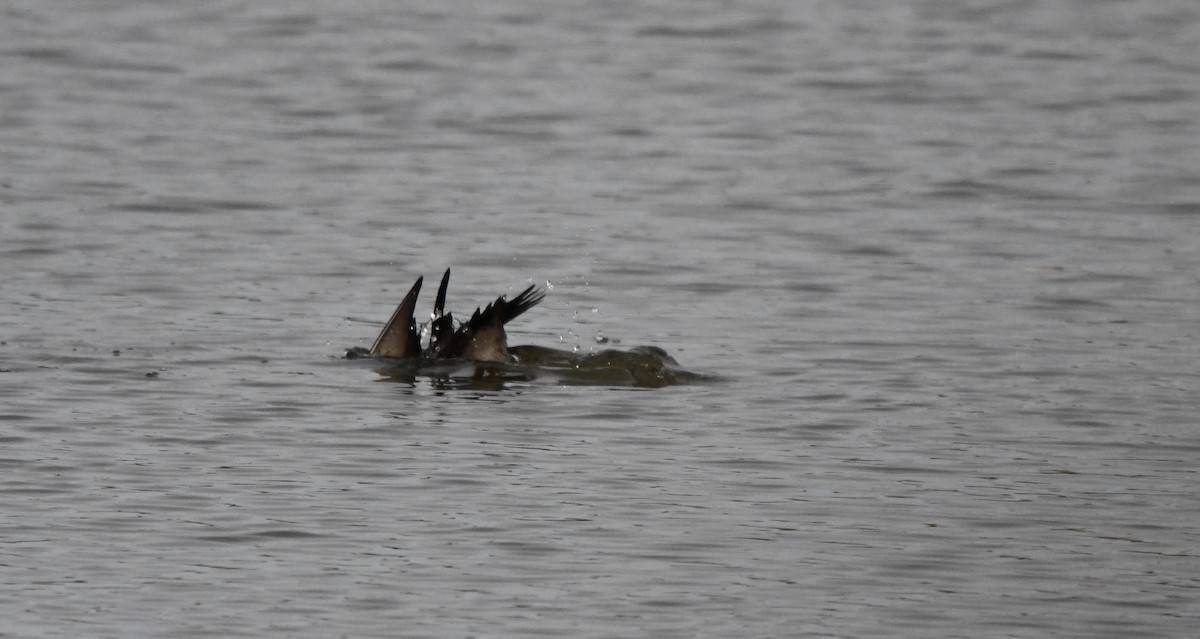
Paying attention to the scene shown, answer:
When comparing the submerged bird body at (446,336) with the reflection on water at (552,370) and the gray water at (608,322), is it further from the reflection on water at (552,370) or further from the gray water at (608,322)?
the gray water at (608,322)

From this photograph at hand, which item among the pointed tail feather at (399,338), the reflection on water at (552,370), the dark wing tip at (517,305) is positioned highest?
the dark wing tip at (517,305)

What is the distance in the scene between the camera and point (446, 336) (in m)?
11.0

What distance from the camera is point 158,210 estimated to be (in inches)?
592

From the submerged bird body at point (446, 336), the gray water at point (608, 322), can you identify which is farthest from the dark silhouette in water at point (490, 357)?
the gray water at point (608, 322)

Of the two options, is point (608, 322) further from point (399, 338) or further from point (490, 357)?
point (399, 338)

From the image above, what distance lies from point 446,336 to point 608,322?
58.0 inches

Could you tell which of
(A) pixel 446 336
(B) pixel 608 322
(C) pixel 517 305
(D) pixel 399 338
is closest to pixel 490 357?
(A) pixel 446 336

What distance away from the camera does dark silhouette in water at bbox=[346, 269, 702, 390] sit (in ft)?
35.1

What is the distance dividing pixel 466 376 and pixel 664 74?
11.2m

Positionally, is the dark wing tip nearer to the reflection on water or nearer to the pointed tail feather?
the reflection on water

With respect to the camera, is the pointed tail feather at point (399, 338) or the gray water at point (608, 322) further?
the pointed tail feather at point (399, 338)

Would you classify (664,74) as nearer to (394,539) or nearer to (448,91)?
(448,91)

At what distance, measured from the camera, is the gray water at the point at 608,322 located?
7.32 metres

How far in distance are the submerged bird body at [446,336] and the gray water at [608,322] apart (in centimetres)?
38
